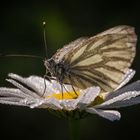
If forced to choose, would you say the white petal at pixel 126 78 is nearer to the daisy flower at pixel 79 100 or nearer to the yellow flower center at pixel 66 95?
the daisy flower at pixel 79 100

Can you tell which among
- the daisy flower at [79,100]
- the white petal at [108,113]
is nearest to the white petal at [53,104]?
the daisy flower at [79,100]

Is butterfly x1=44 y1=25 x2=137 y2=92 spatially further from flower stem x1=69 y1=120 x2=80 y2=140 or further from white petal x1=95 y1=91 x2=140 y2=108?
flower stem x1=69 y1=120 x2=80 y2=140

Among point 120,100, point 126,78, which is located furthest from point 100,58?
point 120,100

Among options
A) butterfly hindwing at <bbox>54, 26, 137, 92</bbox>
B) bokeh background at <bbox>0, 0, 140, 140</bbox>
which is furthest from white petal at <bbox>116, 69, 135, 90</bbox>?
bokeh background at <bbox>0, 0, 140, 140</bbox>

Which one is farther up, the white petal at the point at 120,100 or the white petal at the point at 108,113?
the white petal at the point at 120,100

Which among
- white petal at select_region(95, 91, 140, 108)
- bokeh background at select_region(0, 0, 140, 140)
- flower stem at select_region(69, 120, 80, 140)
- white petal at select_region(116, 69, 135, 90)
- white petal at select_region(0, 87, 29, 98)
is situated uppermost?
bokeh background at select_region(0, 0, 140, 140)

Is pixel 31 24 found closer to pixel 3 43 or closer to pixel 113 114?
pixel 3 43
